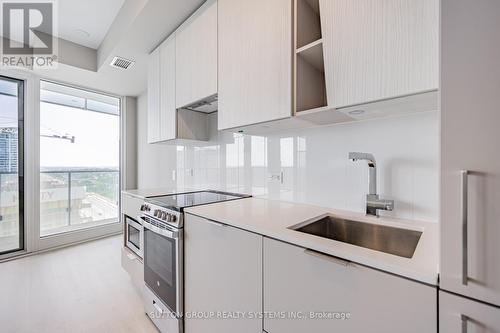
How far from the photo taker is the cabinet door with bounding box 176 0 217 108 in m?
1.69

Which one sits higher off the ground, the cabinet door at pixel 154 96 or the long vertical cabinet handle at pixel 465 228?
the cabinet door at pixel 154 96

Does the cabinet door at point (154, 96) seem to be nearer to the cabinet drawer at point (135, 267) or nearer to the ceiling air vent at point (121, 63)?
the ceiling air vent at point (121, 63)

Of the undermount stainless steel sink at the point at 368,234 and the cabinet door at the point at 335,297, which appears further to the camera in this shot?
the undermount stainless steel sink at the point at 368,234

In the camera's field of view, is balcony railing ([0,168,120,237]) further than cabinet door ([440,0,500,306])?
Yes

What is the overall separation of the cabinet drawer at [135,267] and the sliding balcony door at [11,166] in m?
1.84

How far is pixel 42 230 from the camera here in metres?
3.17

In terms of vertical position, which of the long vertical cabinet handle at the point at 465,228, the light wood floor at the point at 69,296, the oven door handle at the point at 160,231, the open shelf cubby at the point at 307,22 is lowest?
the light wood floor at the point at 69,296

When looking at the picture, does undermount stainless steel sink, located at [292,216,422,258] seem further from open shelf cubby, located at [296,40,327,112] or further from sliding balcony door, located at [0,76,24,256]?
sliding balcony door, located at [0,76,24,256]

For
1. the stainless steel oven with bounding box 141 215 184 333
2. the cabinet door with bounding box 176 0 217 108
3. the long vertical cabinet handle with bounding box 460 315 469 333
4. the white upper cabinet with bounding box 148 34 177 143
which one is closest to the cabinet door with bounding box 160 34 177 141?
the white upper cabinet with bounding box 148 34 177 143

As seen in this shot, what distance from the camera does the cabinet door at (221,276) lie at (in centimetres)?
105

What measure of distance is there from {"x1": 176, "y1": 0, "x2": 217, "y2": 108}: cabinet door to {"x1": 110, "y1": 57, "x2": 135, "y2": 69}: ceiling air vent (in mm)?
957

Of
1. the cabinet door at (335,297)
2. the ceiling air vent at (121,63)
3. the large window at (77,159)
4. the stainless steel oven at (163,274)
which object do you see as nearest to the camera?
the cabinet door at (335,297)

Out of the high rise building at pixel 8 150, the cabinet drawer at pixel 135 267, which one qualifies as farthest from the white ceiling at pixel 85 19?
the cabinet drawer at pixel 135 267

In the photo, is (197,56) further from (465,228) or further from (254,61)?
(465,228)
